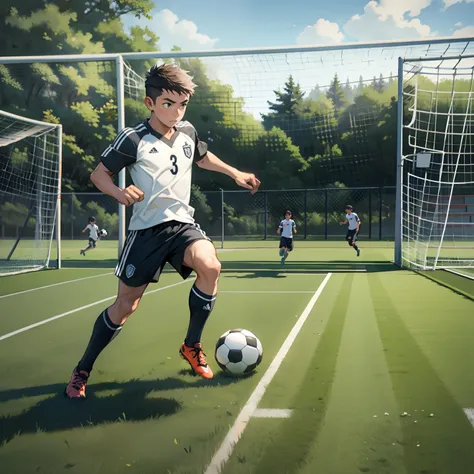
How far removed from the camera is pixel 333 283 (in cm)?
1255

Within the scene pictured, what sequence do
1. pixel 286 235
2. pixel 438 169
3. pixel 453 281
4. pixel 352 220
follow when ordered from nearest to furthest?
pixel 453 281
pixel 286 235
pixel 352 220
pixel 438 169

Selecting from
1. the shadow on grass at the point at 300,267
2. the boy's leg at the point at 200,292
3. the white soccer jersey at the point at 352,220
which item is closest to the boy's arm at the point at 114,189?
the boy's leg at the point at 200,292

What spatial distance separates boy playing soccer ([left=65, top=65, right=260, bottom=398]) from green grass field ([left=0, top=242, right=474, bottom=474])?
0.56 m

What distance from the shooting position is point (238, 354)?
4953 mm

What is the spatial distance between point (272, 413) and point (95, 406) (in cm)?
122

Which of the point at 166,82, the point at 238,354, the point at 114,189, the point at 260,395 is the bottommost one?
the point at 260,395

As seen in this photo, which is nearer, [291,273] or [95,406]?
[95,406]

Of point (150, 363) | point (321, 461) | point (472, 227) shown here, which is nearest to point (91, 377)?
point (150, 363)

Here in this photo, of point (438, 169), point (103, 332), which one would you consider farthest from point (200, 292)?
point (438, 169)

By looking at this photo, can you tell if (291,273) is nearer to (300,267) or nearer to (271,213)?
(300,267)

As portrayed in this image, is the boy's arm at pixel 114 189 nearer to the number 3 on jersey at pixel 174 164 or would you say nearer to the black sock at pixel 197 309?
the number 3 on jersey at pixel 174 164

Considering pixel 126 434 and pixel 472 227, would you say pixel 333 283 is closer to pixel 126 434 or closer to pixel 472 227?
pixel 126 434

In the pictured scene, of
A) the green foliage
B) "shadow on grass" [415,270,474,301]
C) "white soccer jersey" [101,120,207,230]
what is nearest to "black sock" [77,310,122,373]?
"white soccer jersey" [101,120,207,230]

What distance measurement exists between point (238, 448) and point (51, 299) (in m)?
7.57
